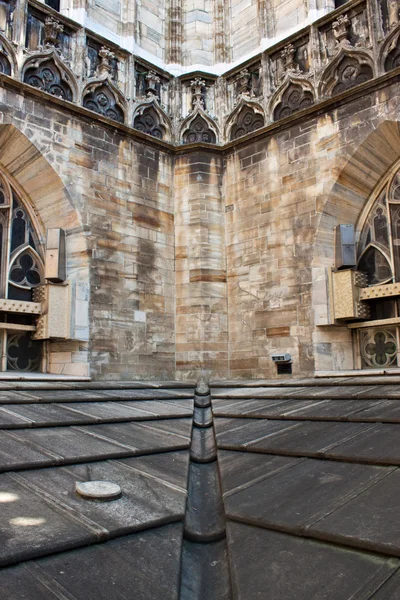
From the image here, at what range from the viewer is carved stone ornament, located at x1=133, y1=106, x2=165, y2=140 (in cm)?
916

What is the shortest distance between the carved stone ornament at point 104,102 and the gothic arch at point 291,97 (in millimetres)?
2430

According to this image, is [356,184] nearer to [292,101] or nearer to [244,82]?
[292,101]

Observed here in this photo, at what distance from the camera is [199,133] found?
31.6 feet

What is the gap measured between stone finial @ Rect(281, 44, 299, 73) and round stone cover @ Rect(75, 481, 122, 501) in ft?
25.0

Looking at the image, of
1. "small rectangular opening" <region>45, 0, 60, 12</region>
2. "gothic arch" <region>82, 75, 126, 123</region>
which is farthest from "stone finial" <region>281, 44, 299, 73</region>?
"small rectangular opening" <region>45, 0, 60, 12</region>

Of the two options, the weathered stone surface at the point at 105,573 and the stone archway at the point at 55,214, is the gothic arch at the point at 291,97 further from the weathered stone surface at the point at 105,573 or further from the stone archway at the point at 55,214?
the weathered stone surface at the point at 105,573

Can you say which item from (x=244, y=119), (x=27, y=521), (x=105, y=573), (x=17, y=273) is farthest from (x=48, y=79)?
(x=105, y=573)

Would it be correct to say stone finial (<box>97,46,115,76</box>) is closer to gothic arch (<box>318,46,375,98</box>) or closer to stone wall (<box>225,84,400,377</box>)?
stone wall (<box>225,84,400,377</box>)

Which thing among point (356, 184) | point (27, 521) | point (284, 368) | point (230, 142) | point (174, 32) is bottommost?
point (27, 521)

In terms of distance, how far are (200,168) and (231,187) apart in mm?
603

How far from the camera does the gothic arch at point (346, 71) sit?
7.91 m

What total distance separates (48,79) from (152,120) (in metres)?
1.90

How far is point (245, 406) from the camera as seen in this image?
536 cm

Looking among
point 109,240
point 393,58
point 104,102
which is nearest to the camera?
point 393,58
